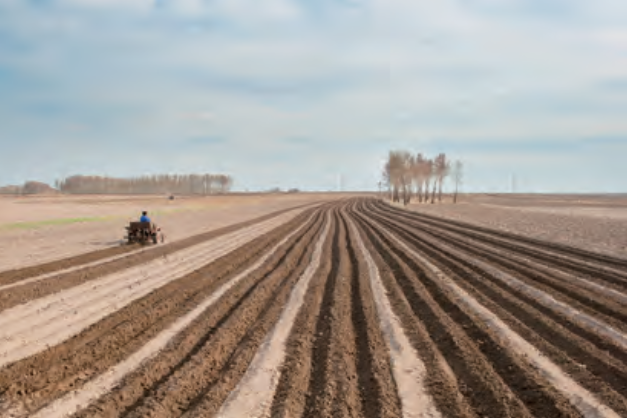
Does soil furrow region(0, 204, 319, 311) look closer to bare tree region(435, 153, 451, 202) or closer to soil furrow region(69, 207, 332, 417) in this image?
soil furrow region(69, 207, 332, 417)

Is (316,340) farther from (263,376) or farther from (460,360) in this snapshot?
(460,360)

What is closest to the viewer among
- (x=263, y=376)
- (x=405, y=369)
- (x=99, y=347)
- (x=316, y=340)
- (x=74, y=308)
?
(x=263, y=376)

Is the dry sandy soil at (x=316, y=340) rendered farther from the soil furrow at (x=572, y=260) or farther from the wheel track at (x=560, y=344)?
the soil furrow at (x=572, y=260)

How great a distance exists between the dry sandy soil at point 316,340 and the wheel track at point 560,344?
32 mm

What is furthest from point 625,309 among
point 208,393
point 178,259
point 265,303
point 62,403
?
point 178,259

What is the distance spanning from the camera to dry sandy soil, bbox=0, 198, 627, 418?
18.9 feet

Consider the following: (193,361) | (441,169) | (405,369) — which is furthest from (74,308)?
(441,169)

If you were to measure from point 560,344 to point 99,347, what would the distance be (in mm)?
7099

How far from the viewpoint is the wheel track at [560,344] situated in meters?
6.18

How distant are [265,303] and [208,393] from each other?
4.74 metres

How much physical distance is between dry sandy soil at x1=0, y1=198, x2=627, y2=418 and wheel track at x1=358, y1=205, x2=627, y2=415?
0.03 m

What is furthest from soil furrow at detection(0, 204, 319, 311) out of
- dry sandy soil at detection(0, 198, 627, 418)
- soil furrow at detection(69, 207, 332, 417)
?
soil furrow at detection(69, 207, 332, 417)

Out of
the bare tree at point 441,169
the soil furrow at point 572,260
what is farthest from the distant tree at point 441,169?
the soil furrow at point 572,260

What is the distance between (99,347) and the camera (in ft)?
25.6
